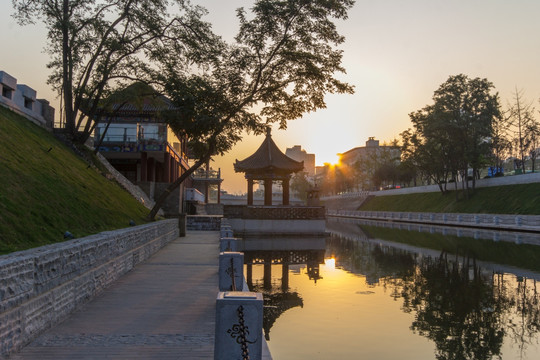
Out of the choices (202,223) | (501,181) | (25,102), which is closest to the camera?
(25,102)

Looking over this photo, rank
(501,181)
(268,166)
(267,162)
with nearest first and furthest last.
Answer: (268,166)
(267,162)
(501,181)

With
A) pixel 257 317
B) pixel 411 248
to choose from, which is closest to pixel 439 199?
pixel 411 248

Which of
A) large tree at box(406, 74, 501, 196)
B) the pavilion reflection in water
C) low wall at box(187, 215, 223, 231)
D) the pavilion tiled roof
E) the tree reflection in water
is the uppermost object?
large tree at box(406, 74, 501, 196)

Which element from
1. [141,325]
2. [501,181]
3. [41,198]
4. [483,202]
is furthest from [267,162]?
[141,325]

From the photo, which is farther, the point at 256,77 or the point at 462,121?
the point at 462,121

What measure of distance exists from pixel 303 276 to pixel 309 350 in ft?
25.0

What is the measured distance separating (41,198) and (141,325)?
4.93 m

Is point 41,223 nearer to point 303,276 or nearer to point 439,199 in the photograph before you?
point 303,276

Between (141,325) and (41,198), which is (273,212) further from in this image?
(141,325)

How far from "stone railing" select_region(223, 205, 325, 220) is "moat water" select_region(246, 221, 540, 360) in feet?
53.4

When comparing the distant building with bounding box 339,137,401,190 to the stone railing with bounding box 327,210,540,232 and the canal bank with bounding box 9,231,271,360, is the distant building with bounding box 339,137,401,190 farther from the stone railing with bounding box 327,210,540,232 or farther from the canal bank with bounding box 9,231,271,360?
the canal bank with bounding box 9,231,271,360

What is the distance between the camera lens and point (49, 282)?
20.0 ft

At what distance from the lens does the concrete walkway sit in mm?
5320

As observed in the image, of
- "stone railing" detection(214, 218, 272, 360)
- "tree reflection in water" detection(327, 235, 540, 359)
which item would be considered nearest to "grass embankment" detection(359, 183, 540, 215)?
"tree reflection in water" detection(327, 235, 540, 359)
